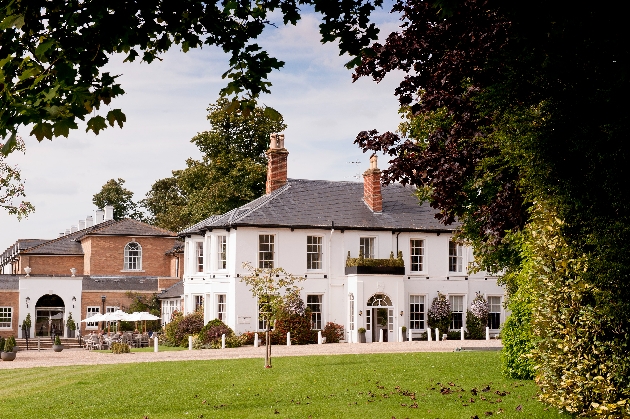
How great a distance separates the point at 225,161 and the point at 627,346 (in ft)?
137

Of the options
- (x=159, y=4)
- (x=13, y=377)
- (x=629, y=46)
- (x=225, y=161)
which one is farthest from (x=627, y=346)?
(x=225, y=161)

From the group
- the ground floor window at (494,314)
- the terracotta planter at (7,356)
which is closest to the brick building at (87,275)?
the terracotta planter at (7,356)

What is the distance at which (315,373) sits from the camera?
19656 mm

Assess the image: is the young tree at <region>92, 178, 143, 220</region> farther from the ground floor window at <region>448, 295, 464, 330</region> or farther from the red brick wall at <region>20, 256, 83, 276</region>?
the ground floor window at <region>448, 295, 464, 330</region>

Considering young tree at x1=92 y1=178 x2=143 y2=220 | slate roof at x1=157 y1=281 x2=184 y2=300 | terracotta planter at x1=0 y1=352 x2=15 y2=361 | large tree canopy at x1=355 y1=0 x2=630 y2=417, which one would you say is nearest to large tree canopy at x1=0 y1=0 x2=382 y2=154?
large tree canopy at x1=355 y1=0 x2=630 y2=417

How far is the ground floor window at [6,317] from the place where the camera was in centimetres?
4972

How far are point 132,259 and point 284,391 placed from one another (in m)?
41.6

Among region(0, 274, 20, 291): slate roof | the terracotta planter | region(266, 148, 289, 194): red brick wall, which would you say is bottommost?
the terracotta planter

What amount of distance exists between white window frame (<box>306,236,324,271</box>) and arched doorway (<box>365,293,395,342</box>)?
3.10m

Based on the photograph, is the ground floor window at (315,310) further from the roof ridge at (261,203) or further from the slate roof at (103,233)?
the slate roof at (103,233)

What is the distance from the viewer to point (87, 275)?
178 feet

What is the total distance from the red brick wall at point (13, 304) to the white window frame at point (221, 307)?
687 inches

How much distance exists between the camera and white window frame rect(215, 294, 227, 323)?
1537 inches

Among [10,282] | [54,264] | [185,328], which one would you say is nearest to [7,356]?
[185,328]
